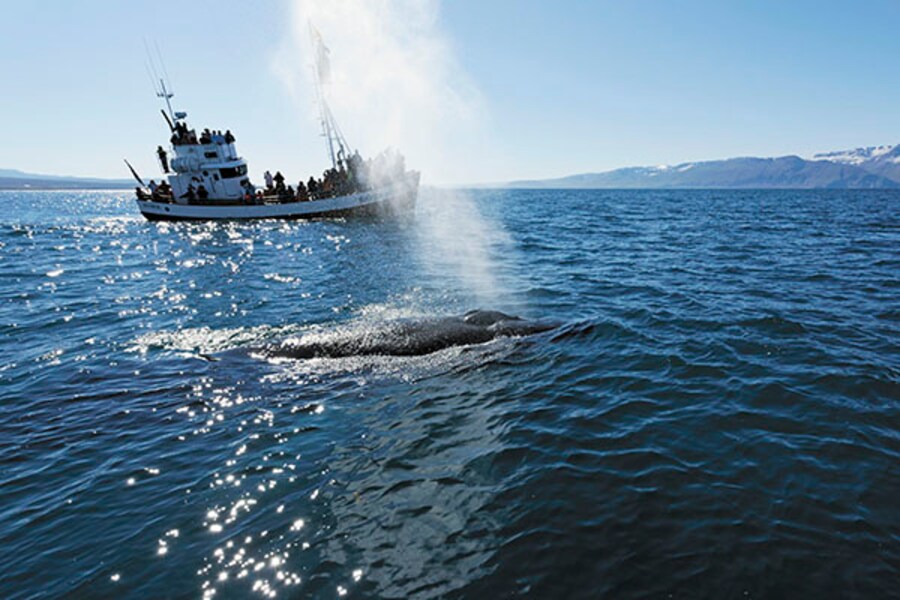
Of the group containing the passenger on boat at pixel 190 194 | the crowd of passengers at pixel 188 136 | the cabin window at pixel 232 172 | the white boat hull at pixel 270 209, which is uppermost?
the crowd of passengers at pixel 188 136

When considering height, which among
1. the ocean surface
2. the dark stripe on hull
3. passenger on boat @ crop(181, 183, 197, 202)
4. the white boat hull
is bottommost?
the dark stripe on hull

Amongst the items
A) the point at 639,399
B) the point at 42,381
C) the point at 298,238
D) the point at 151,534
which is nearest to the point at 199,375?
the point at 42,381

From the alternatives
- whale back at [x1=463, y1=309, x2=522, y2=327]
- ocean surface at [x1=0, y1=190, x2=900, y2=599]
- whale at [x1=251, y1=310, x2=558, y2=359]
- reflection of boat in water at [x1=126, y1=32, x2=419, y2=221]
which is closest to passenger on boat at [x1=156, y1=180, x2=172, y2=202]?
reflection of boat in water at [x1=126, y1=32, x2=419, y2=221]

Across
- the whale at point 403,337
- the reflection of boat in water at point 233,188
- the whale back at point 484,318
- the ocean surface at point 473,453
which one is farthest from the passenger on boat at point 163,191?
the whale back at point 484,318

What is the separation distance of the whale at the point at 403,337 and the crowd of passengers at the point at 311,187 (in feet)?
144

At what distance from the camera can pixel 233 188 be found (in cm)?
5266

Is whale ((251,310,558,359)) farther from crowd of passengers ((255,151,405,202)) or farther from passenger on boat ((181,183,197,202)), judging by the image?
passenger on boat ((181,183,197,202))

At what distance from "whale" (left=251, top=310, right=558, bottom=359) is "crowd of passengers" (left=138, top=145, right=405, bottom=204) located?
4382 cm

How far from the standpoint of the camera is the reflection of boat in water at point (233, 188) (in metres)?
50.5

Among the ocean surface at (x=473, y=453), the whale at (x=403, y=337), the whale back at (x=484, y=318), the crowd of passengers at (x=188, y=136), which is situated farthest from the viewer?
the crowd of passengers at (x=188, y=136)

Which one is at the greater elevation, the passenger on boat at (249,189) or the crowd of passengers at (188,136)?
the crowd of passengers at (188,136)

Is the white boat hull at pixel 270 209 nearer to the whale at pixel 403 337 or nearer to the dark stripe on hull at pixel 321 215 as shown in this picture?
the dark stripe on hull at pixel 321 215

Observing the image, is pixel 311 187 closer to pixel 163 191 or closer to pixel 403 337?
pixel 163 191

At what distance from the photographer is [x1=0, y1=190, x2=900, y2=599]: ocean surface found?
14.9ft
